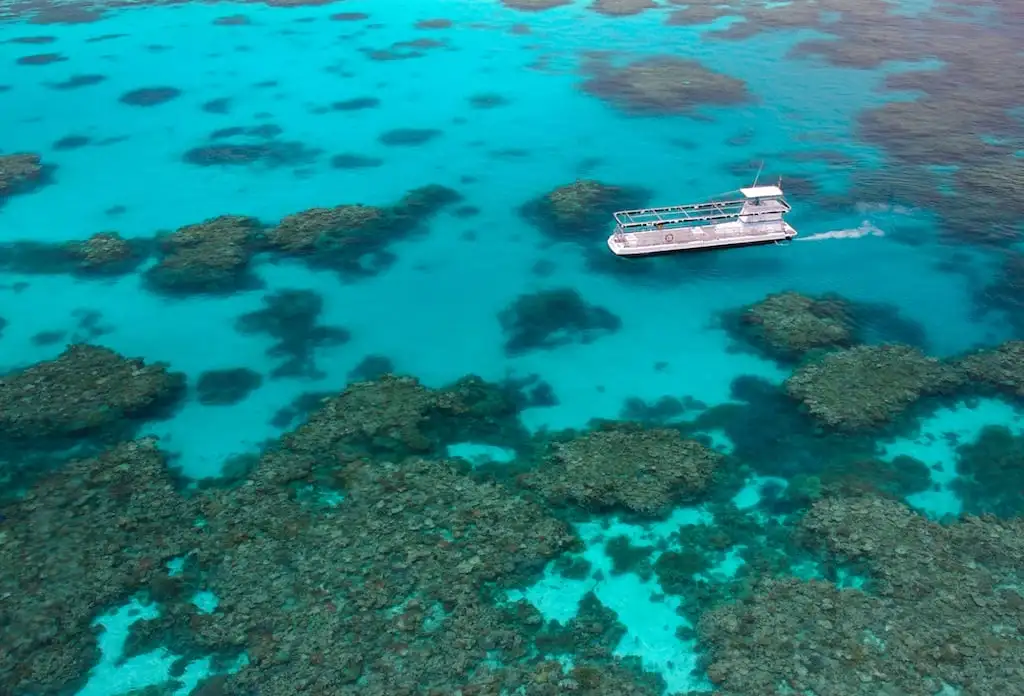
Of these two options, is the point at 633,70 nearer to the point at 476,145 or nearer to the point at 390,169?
the point at 476,145

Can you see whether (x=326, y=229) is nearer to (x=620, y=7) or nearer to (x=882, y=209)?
(x=882, y=209)

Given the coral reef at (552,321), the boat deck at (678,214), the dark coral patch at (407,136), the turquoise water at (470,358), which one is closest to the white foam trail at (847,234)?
the turquoise water at (470,358)

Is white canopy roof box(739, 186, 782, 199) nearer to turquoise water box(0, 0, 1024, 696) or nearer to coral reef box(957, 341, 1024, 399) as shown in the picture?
turquoise water box(0, 0, 1024, 696)

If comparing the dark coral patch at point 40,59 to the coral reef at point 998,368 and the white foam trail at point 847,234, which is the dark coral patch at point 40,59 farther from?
the coral reef at point 998,368

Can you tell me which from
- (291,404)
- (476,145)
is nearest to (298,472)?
(291,404)

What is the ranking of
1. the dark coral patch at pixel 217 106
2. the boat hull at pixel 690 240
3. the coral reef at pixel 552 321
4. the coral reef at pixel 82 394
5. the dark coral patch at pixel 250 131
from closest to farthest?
the coral reef at pixel 82 394, the coral reef at pixel 552 321, the boat hull at pixel 690 240, the dark coral patch at pixel 250 131, the dark coral patch at pixel 217 106

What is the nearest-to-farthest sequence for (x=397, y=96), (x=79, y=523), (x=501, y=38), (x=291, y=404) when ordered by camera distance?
1. (x=79, y=523)
2. (x=291, y=404)
3. (x=397, y=96)
4. (x=501, y=38)

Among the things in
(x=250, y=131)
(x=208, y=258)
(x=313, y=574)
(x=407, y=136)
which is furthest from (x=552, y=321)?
(x=250, y=131)
